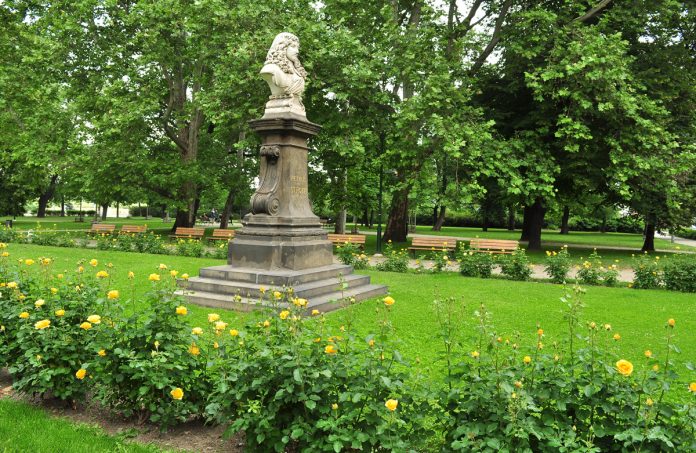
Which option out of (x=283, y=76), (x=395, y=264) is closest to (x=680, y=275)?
(x=395, y=264)

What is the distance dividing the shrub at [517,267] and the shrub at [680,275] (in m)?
3.24

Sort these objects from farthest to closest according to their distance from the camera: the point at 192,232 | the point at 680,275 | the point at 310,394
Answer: the point at 192,232
the point at 680,275
the point at 310,394

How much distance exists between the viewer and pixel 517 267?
1319 centimetres

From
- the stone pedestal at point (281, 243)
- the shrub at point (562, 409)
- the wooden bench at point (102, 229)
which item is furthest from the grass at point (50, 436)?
the wooden bench at point (102, 229)

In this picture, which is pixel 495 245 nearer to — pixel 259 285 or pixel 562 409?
pixel 259 285

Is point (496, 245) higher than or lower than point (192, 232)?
higher

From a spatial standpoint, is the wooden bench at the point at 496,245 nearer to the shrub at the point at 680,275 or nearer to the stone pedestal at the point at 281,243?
the shrub at the point at 680,275

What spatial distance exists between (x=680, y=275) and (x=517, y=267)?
150 inches

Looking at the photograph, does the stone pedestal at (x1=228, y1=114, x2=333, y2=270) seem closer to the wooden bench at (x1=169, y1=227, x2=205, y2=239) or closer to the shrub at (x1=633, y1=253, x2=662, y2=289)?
the shrub at (x1=633, y1=253, x2=662, y2=289)

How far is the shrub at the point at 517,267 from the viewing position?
1317 cm

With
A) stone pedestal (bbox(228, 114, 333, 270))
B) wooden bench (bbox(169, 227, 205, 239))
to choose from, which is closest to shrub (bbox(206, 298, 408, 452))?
stone pedestal (bbox(228, 114, 333, 270))

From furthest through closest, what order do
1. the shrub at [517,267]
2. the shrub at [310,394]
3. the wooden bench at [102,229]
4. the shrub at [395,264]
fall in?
the wooden bench at [102,229], the shrub at [395,264], the shrub at [517,267], the shrub at [310,394]

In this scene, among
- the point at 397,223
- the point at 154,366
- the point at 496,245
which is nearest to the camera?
the point at 154,366

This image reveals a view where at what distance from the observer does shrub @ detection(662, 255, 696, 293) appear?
470 inches
